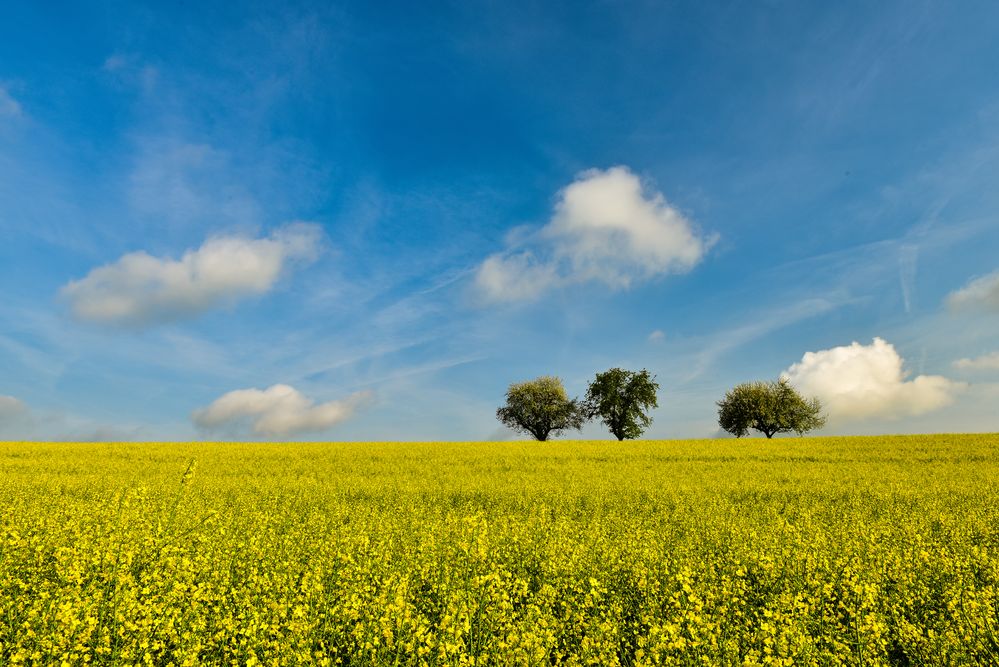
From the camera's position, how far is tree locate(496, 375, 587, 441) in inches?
2817

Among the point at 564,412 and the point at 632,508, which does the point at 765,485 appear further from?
the point at 564,412

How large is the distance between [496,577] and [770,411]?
7264cm

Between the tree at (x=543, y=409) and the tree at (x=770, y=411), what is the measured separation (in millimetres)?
20789

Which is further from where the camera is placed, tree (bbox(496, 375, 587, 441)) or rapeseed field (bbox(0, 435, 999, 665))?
tree (bbox(496, 375, 587, 441))

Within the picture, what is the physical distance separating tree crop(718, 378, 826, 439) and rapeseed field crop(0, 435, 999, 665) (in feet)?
177

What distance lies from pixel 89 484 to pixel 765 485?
80.2 ft

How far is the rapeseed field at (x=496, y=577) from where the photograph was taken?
5.17 m

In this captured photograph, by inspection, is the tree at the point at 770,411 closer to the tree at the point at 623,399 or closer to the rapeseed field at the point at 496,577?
the tree at the point at 623,399

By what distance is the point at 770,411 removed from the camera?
68.9 meters

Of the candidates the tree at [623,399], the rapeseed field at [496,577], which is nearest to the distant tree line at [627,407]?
the tree at [623,399]

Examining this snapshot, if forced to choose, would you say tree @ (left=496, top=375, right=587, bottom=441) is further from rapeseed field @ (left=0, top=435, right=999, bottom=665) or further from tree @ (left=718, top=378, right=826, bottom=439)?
rapeseed field @ (left=0, top=435, right=999, bottom=665)

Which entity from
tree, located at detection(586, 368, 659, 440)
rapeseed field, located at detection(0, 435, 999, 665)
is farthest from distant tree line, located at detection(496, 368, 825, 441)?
rapeseed field, located at detection(0, 435, 999, 665)

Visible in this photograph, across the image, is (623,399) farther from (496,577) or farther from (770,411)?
(496,577)

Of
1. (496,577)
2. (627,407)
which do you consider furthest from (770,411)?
(496,577)
